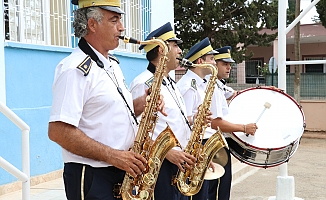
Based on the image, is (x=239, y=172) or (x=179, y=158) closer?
(x=179, y=158)

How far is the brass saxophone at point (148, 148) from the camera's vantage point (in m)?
2.47

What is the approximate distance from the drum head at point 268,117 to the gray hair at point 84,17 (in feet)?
7.51

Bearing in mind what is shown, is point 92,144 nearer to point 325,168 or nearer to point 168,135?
point 168,135

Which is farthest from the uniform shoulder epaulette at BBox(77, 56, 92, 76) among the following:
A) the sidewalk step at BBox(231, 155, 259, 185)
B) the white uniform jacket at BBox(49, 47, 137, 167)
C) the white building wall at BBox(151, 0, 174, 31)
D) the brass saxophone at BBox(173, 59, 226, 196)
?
the white building wall at BBox(151, 0, 174, 31)

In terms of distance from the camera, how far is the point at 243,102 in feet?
15.4

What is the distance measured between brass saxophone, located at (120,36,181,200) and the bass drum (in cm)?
170

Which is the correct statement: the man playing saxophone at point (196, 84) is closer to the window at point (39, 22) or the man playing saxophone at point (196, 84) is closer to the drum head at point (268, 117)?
the drum head at point (268, 117)

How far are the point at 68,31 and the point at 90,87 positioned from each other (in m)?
4.09

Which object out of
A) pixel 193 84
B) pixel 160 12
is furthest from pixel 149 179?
pixel 160 12

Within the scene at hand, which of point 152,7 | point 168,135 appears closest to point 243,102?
point 168,135

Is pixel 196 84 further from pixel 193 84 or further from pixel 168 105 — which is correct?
pixel 168 105

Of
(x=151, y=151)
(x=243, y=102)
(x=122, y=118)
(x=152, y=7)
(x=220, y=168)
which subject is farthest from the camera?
(x=152, y=7)

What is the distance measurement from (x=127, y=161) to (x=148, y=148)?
1.09 ft

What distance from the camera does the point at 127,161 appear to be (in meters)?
2.28
